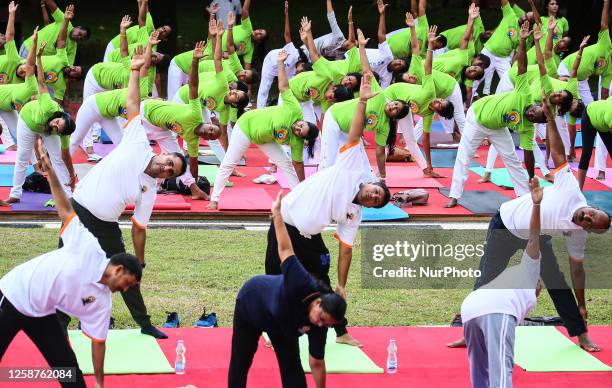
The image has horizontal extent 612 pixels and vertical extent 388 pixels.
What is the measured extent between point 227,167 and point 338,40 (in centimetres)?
541

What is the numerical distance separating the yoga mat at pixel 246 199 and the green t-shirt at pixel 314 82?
1571 mm

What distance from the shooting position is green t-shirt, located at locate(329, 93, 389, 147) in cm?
1492

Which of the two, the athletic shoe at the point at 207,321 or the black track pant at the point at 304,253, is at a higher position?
the black track pant at the point at 304,253

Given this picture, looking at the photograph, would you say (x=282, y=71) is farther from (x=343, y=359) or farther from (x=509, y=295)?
(x=509, y=295)

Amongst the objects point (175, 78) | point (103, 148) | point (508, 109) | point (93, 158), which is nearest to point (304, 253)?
point (508, 109)

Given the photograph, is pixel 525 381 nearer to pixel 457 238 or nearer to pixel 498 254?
pixel 498 254

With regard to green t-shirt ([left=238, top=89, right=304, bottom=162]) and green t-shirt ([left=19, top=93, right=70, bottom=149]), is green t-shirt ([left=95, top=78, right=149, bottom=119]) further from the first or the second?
green t-shirt ([left=238, top=89, right=304, bottom=162])

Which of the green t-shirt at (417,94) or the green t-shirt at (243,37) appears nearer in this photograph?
the green t-shirt at (417,94)

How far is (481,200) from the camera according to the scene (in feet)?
51.4

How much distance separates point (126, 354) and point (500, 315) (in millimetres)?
3044

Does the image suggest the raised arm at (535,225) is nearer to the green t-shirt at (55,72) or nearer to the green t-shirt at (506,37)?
the green t-shirt at (55,72)

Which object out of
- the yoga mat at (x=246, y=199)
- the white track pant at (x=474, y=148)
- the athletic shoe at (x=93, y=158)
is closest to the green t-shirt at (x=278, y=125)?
the yoga mat at (x=246, y=199)

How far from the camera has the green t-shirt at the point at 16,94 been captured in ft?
50.3

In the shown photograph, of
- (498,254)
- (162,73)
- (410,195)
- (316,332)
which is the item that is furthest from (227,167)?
(162,73)
